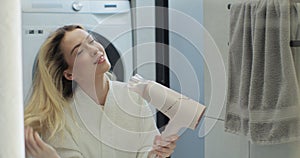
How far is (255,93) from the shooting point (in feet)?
3.93

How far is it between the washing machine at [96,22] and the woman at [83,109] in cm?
2

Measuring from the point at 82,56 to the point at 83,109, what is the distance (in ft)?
0.48

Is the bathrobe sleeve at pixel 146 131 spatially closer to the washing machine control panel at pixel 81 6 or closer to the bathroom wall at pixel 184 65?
the bathroom wall at pixel 184 65

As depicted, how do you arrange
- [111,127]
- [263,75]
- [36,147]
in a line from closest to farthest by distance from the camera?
[36,147], [111,127], [263,75]

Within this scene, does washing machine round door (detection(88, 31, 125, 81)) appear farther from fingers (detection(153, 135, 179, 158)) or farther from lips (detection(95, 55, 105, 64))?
fingers (detection(153, 135, 179, 158))

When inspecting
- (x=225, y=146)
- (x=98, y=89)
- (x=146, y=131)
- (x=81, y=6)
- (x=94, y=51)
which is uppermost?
(x=81, y=6)

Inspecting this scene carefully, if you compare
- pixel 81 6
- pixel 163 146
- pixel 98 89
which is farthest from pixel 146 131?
pixel 81 6

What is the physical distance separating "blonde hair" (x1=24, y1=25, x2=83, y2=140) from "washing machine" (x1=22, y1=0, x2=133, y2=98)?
0.03m

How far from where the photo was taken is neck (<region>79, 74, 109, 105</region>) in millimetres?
1050

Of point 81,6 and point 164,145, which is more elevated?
point 81,6

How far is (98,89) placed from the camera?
1059 millimetres

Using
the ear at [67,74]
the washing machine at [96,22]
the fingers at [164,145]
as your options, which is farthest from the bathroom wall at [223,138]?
the ear at [67,74]

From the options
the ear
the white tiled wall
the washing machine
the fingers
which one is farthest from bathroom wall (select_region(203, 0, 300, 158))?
the ear

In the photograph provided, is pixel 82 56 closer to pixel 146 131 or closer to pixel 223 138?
pixel 146 131
